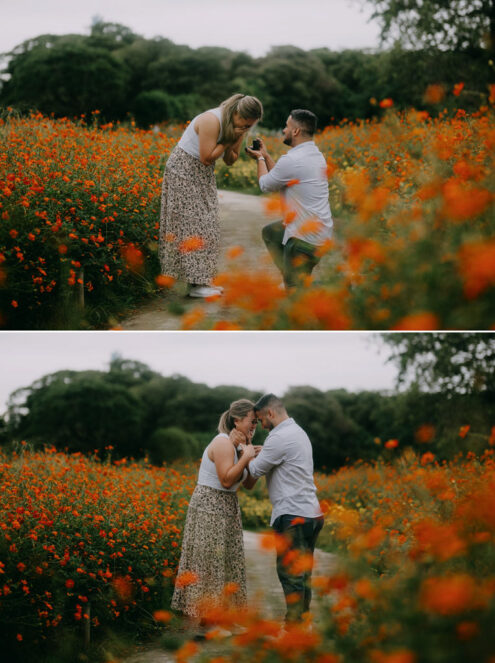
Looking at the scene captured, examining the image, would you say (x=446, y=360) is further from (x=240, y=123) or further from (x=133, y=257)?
(x=240, y=123)

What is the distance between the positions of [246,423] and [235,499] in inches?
19.2

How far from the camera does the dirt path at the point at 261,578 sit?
374 centimetres

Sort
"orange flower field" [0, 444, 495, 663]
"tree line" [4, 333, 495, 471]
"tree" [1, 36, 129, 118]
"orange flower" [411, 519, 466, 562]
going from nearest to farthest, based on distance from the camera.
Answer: "orange flower field" [0, 444, 495, 663] < "orange flower" [411, 519, 466, 562] < "tree" [1, 36, 129, 118] < "tree line" [4, 333, 495, 471]

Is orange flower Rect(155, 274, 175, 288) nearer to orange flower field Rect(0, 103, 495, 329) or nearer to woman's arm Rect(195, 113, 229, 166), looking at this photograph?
orange flower field Rect(0, 103, 495, 329)

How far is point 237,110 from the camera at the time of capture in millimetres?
4375

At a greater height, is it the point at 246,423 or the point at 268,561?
the point at 246,423

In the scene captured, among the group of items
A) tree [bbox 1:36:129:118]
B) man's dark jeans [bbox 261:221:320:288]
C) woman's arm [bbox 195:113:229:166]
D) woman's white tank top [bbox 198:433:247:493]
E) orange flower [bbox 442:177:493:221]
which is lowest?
woman's white tank top [bbox 198:433:247:493]

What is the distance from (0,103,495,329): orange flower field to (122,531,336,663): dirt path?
1411mm

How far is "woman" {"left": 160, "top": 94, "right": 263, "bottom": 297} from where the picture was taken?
173 inches

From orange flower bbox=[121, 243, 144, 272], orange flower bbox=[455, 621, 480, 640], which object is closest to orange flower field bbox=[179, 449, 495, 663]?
orange flower bbox=[455, 621, 480, 640]

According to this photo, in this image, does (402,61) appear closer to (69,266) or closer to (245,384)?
(245,384)

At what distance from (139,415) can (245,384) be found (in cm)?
215

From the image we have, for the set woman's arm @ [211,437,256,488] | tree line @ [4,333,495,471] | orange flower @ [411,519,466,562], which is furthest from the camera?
tree line @ [4,333,495,471]

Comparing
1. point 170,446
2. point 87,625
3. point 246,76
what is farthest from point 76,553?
point 246,76
